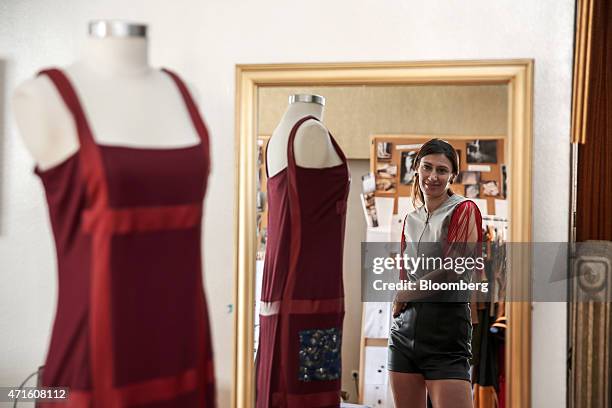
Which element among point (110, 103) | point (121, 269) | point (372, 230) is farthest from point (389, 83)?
point (121, 269)

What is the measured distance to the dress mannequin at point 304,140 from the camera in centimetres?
200

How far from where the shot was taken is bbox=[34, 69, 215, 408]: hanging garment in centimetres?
141

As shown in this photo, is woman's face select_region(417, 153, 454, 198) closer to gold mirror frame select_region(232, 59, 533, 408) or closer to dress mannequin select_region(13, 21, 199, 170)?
gold mirror frame select_region(232, 59, 533, 408)

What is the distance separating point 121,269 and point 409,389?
992 mm

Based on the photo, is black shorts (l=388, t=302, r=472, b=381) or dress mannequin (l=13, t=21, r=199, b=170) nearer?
dress mannequin (l=13, t=21, r=199, b=170)

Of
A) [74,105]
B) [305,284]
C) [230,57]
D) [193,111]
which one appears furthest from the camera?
[230,57]

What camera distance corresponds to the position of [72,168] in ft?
4.60

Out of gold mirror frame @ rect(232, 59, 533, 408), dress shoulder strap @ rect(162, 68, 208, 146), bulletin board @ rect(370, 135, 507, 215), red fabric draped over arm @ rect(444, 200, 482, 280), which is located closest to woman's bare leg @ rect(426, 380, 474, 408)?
gold mirror frame @ rect(232, 59, 533, 408)

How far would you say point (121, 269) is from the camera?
4.72 ft

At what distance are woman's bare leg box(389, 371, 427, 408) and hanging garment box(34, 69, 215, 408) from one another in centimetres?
73

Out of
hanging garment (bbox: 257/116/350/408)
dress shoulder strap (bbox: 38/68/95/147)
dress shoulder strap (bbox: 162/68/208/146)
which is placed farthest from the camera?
hanging garment (bbox: 257/116/350/408)

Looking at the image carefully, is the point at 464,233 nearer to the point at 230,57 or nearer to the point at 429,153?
the point at 429,153

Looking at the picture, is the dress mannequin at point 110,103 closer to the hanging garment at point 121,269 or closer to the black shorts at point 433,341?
the hanging garment at point 121,269

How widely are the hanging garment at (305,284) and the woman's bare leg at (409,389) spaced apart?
0.17 m
